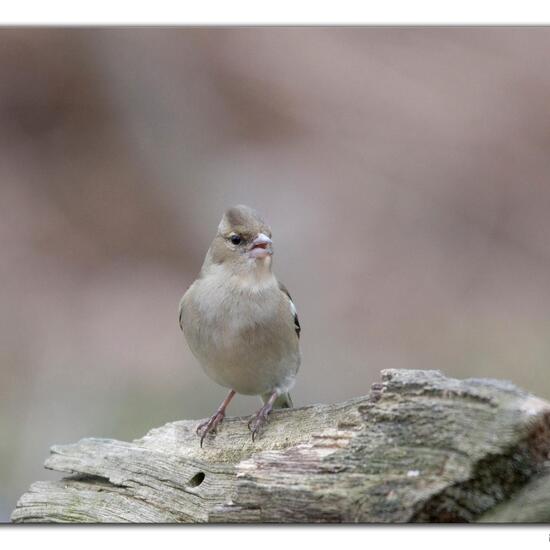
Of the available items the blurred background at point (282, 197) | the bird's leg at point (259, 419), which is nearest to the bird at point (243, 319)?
the bird's leg at point (259, 419)

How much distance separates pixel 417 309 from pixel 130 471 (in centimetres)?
196

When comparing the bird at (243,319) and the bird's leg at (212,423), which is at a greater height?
the bird at (243,319)

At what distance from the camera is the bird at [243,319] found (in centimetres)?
384

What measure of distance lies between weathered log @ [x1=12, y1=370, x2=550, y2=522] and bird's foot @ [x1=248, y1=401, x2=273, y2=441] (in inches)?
10.1

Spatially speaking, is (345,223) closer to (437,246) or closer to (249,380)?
(437,246)

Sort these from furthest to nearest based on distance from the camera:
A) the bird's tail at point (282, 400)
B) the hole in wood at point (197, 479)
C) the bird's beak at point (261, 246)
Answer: the bird's tail at point (282, 400) → the bird's beak at point (261, 246) → the hole in wood at point (197, 479)

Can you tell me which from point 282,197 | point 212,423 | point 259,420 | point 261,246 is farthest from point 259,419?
point 282,197

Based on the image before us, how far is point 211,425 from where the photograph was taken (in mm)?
4004

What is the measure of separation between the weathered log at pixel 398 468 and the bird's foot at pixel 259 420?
256mm

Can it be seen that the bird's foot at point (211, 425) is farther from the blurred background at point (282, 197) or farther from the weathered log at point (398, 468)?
the blurred background at point (282, 197)

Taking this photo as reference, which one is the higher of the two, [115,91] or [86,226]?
[115,91]

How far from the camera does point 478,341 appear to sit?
15.4 feet

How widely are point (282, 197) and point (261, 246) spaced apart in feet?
3.40
